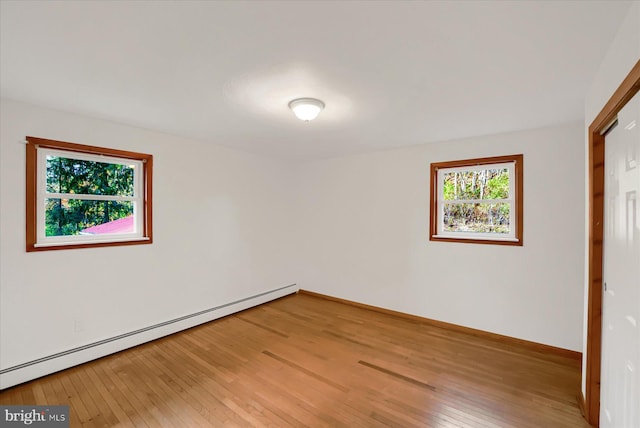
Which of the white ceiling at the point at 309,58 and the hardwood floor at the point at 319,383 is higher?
the white ceiling at the point at 309,58

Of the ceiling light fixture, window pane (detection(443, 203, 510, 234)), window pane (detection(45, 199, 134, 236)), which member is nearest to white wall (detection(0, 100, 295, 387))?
window pane (detection(45, 199, 134, 236))

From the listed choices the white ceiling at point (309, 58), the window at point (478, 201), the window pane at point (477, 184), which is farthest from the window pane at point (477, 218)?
the white ceiling at point (309, 58)

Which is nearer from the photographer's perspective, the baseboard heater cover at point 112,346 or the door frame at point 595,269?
the door frame at point 595,269

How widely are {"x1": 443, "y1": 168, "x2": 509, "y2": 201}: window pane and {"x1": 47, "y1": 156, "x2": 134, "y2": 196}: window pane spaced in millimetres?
3927

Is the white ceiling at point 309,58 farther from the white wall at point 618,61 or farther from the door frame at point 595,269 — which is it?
the door frame at point 595,269

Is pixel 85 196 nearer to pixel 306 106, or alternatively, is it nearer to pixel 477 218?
pixel 306 106

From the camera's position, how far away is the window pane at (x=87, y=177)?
259cm

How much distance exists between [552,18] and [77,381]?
4.13 m

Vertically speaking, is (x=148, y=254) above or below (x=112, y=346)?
above

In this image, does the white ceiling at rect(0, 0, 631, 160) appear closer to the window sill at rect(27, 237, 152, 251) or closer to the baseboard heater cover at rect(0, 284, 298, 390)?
the window sill at rect(27, 237, 152, 251)

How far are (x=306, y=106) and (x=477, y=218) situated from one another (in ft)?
8.52

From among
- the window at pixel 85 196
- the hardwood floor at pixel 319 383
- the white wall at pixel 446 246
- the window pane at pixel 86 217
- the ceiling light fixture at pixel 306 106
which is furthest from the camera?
the white wall at pixel 446 246

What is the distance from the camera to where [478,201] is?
3395 millimetres

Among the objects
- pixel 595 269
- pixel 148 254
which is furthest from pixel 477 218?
pixel 148 254
